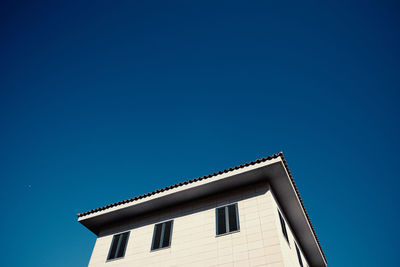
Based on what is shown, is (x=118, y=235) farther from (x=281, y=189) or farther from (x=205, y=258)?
(x=281, y=189)

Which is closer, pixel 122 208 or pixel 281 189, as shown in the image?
pixel 281 189

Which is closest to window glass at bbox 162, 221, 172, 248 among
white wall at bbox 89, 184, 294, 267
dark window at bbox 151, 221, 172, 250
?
dark window at bbox 151, 221, 172, 250

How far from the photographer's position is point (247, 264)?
10.5 m

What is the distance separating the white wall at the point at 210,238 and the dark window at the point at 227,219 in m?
0.20

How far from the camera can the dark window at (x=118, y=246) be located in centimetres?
1361

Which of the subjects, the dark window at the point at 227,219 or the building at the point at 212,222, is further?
the dark window at the point at 227,219

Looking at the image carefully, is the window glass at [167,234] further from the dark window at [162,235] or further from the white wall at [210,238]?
the white wall at [210,238]

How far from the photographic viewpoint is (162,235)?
13258 mm

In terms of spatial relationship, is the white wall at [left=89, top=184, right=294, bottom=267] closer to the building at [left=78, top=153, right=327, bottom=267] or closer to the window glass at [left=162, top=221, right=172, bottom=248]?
the building at [left=78, top=153, right=327, bottom=267]

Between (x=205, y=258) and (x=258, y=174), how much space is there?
4130 millimetres

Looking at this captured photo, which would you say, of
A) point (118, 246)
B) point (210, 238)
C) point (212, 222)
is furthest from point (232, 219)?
point (118, 246)

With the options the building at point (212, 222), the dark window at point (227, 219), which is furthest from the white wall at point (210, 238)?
the dark window at point (227, 219)

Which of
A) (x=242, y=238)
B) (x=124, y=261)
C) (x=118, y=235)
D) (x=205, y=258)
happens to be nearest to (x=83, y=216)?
(x=118, y=235)

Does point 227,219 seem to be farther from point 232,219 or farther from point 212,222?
point 212,222
